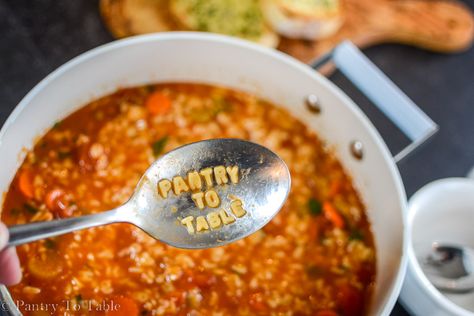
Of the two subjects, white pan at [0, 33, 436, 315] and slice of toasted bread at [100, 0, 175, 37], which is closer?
white pan at [0, 33, 436, 315]

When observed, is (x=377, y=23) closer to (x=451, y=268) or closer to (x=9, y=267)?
(x=451, y=268)

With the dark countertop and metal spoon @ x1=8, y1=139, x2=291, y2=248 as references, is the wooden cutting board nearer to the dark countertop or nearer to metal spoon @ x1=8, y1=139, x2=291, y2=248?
the dark countertop

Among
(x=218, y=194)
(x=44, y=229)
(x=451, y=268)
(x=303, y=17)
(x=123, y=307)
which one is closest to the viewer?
(x=44, y=229)

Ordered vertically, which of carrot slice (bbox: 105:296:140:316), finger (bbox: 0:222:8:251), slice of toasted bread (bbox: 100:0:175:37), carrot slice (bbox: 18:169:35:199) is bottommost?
carrot slice (bbox: 105:296:140:316)

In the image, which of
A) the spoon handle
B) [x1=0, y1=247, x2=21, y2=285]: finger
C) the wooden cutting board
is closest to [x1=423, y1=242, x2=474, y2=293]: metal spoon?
the wooden cutting board

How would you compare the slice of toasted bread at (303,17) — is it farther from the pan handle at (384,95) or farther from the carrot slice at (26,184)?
the carrot slice at (26,184)

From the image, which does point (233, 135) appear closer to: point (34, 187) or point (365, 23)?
point (34, 187)

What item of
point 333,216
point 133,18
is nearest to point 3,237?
point 333,216
